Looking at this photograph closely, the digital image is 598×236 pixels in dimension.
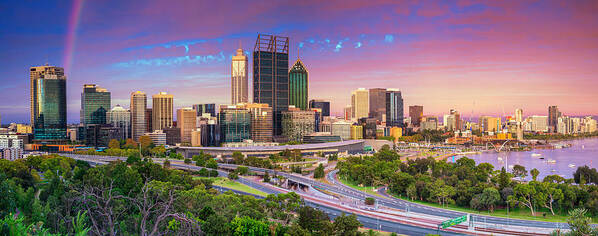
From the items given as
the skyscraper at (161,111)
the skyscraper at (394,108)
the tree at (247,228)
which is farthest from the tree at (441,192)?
the skyscraper at (394,108)

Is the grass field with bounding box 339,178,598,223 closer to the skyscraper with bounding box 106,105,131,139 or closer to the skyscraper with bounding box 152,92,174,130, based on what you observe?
the skyscraper with bounding box 106,105,131,139

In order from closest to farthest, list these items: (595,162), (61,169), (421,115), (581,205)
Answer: (581,205), (61,169), (595,162), (421,115)

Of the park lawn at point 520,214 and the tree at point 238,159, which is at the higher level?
the tree at point 238,159

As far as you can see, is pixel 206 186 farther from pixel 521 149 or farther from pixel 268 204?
pixel 521 149

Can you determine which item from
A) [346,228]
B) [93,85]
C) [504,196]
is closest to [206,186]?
[346,228]

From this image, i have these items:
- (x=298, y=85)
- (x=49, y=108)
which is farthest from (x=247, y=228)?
(x=298, y=85)

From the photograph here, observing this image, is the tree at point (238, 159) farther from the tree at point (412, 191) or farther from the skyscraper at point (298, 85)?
the skyscraper at point (298, 85)

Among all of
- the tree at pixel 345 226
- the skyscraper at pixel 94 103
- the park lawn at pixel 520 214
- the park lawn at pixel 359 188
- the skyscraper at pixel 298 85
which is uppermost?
the skyscraper at pixel 298 85
